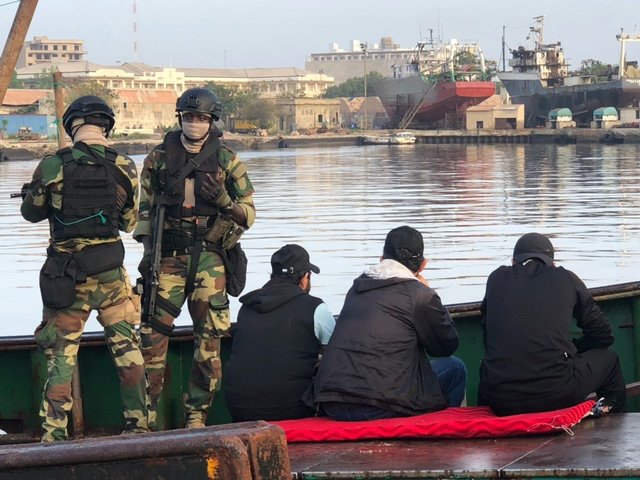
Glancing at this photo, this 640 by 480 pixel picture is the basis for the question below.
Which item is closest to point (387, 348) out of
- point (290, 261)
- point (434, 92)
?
point (290, 261)

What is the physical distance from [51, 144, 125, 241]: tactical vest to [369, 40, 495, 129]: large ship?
112060 millimetres

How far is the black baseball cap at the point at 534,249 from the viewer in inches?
232

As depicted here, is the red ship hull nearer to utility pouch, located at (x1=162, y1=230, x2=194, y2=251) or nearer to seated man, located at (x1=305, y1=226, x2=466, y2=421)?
utility pouch, located at (x1=162, y1=230, x2=194, y2=251)

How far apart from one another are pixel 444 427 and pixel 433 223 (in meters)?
23.7

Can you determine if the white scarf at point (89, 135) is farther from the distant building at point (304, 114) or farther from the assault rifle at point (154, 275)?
the distant building at point (304, 114)

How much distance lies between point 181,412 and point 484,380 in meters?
A: 2.09

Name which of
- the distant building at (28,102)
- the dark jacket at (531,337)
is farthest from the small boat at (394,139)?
the dark jacket at (531,337)

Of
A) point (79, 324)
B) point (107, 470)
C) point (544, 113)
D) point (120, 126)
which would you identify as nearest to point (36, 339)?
point (79, 324)

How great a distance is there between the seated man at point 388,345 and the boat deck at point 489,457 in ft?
1.09

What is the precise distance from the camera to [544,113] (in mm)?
112875

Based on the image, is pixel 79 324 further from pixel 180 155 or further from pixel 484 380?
pixel 484 380

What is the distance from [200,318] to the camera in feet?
22.0

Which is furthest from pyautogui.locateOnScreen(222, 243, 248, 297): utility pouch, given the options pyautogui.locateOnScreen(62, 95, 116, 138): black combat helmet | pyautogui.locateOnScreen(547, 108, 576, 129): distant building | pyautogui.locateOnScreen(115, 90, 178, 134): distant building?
pyautogui.locateOnScreen(115, 90, 178, 134): distant building

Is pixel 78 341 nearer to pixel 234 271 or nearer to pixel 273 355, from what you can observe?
pixel 234 271
